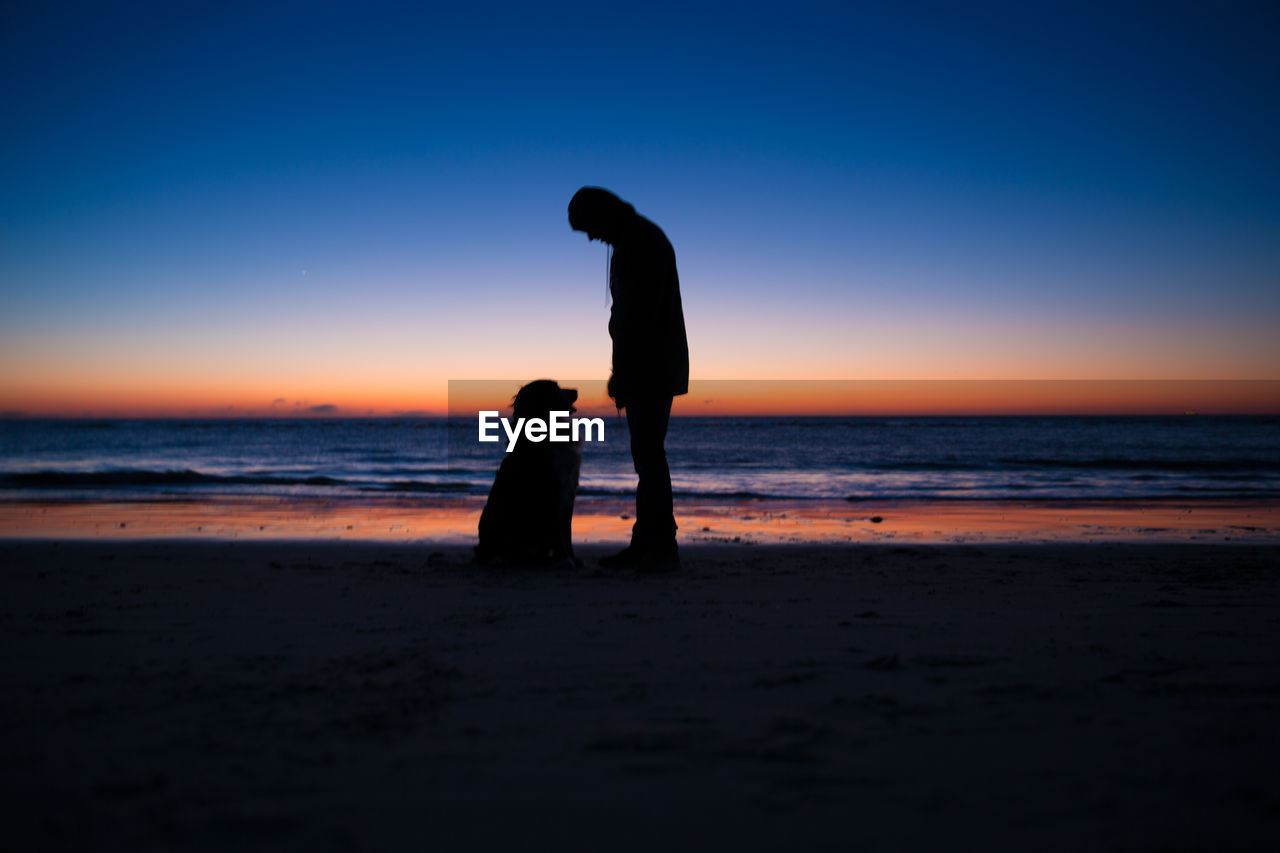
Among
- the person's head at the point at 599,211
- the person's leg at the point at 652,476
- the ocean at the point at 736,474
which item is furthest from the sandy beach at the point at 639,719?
the ocean at the point at 736,474

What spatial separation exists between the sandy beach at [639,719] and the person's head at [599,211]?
Result: 2.38 metres

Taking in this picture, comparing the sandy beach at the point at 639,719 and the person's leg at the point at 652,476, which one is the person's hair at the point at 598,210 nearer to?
the person's leg at the point at 652,476

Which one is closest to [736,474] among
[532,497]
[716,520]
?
[716,520]

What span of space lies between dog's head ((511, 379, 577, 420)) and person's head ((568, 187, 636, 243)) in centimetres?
106

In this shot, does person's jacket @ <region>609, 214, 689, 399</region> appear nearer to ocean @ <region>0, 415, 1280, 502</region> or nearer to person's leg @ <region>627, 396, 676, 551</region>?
person's leg @ <region>627, 396, 676, 551</region>

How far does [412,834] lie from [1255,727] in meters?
2.11

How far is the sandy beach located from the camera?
1.45 metres

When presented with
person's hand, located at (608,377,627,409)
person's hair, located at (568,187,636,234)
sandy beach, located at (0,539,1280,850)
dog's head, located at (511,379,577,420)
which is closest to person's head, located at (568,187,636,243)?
A: person's hair, located at (568,187,636,234)

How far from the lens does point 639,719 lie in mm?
1994

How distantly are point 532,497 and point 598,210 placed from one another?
192 centimetres

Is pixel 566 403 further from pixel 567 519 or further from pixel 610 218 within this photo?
pixel 610 218

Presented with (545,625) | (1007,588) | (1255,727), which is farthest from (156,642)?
(1007,588)

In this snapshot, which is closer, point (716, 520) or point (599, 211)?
point (599, 211)

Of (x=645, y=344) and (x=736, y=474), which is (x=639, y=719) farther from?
(x=736, y=474)
